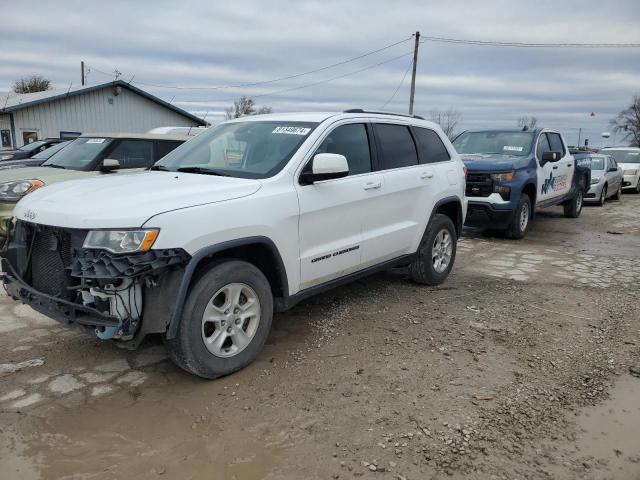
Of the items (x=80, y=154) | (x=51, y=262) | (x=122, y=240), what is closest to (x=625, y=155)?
(x=80, y=154)

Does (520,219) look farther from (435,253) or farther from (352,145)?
(352,145)

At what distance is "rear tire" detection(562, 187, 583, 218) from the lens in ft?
40.1

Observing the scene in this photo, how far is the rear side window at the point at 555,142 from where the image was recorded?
10.4 meters

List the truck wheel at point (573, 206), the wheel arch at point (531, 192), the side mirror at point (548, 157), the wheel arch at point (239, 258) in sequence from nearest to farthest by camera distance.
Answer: the wheel arch at point (239, 258)
the wheel arch at point (531, 192)
the side mirror at point (548, 157)
the truck wheel at point (573, 206)

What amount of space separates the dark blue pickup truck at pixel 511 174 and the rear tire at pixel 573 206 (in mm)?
1430

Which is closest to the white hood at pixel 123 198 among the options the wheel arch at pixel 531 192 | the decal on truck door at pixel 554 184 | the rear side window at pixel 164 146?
the rear side window at pixel 164 146

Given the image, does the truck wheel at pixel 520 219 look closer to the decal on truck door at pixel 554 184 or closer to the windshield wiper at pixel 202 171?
the decal on truck door at pixel 554 184

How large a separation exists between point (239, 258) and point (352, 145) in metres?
1.61

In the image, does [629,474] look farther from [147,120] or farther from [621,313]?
[147,120]

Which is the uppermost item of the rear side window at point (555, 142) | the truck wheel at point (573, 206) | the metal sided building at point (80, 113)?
the metal sided building at point (80, 113)

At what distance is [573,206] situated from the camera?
1229cm

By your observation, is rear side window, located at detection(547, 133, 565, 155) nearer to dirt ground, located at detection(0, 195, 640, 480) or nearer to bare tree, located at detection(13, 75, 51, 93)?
dirt ground, located at detection(0, 195, 640, 480)

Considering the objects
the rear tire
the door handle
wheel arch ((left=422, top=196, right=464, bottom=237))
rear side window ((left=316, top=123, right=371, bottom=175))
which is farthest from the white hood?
the rear tire

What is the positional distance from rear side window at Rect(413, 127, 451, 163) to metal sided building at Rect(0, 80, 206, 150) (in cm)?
2021
